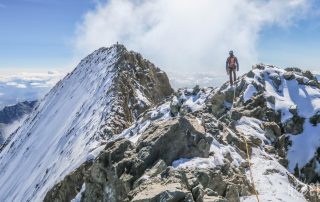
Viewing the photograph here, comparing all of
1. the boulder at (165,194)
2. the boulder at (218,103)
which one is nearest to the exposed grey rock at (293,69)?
the boulder at (218,103)

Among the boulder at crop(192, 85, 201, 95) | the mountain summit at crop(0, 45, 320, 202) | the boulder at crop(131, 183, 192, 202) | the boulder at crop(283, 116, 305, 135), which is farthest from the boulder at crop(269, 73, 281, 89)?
the boulder at crop(131, 183, 192, 202)

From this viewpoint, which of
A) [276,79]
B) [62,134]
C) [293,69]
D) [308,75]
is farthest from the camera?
[62,134]

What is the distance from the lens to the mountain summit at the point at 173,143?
19.2m

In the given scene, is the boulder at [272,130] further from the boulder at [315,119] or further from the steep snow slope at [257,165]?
the boulder at [315,119]

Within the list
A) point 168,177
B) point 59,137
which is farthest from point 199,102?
point 59,137

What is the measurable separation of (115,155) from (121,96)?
101 ft

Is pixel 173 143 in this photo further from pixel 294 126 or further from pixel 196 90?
pixel 196 90

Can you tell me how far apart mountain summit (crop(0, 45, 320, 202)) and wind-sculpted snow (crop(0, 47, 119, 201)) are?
0.24 m

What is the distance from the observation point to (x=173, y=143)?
21188 mm

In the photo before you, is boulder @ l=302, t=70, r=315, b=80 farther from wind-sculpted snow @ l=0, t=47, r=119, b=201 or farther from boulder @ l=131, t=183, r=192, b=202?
boulder @ l=131, t=183, r=192, b=202

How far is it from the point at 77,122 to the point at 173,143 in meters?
38.8

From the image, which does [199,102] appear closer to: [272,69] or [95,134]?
[272,69]

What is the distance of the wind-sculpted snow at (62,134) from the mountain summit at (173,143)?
24 cm

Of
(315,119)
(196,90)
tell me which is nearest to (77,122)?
(196,90)
